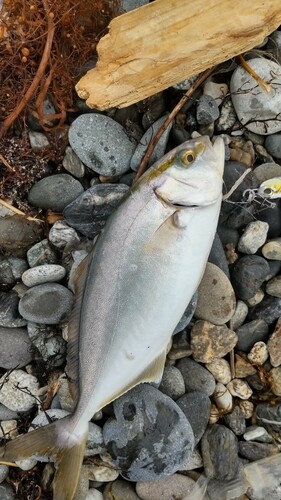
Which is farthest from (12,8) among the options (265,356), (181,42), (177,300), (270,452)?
(270,452)

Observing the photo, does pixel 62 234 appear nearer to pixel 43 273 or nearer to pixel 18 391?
pixel 43 273

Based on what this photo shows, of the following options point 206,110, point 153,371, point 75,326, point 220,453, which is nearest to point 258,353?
point 220,453

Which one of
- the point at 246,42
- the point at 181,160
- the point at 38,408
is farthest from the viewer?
the point at 38,408

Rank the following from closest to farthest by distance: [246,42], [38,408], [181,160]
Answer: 1. [181,160]
2. [246,42]
3. [38,408]

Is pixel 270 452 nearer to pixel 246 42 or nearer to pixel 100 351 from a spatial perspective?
pixel 100 351

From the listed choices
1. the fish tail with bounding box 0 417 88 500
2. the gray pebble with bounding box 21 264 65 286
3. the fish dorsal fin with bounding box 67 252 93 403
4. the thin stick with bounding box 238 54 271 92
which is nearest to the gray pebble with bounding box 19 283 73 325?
the gray pebble with bounding box 21 264 65 286

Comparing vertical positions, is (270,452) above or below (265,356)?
below
